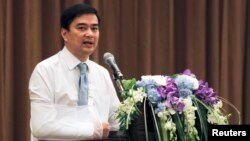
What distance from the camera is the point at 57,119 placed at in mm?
2197

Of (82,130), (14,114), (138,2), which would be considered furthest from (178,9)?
(82,130)

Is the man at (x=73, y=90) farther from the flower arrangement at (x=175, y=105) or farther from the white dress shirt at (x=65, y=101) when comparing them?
the flower arrangement at (x=175, y=105)

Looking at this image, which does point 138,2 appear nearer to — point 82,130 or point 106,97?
point 106,97

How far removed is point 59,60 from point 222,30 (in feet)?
7.50

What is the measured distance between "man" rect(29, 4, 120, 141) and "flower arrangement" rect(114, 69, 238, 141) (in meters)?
0.35

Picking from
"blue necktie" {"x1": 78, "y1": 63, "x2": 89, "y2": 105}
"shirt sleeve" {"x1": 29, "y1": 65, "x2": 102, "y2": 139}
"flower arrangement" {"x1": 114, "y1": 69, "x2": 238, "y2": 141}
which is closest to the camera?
"flower arrangement" {"x1": 114, "y1": 69, "x2": 238, "y2": 141}

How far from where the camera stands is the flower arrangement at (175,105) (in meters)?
1.76

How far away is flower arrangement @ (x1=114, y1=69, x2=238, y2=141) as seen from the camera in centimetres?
176

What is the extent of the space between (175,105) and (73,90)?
31.5 inches

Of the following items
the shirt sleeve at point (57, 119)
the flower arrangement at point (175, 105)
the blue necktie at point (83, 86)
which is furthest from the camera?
the blue necktie at point (83, 86)

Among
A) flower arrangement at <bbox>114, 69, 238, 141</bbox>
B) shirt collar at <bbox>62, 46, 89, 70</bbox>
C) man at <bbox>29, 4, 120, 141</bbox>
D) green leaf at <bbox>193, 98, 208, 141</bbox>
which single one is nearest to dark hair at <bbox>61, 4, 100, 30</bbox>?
man at <bbox>29, 4, 120, 141</bbox>

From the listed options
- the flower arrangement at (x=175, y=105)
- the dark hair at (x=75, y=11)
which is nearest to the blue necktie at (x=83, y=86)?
the dark hair at (x=75, y=11)

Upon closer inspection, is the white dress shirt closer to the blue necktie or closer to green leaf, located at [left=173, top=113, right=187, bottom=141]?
the blue necktie

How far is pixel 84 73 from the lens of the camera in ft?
8.12
